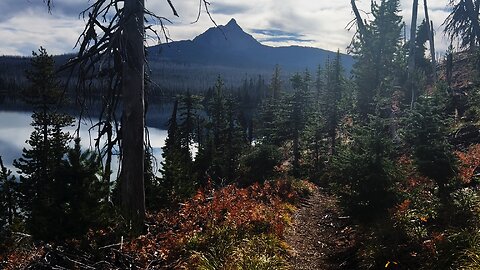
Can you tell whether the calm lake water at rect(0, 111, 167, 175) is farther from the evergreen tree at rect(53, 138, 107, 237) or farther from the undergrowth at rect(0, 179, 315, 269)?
the undergrowth at rect(0, 179, 315, 269)

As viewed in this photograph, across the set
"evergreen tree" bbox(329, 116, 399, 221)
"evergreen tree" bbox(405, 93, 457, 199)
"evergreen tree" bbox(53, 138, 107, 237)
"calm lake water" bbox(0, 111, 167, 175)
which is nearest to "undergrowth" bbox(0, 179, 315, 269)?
"evergreen tree" bbox(53, 138, 107, 237)

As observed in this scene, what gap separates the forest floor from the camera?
29.1 feet

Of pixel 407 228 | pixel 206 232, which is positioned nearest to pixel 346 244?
pixel 407 228

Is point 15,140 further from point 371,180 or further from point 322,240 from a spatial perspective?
point 371,180

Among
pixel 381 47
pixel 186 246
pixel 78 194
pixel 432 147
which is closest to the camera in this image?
pixel 186 246

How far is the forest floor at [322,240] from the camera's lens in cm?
888

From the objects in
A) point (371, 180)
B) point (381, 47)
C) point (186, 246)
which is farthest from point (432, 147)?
point (381, 47)

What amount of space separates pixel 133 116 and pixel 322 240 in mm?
6743

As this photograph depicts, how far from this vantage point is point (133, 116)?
23.3 ft

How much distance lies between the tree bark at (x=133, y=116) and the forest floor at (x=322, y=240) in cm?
351

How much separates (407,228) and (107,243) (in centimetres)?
569

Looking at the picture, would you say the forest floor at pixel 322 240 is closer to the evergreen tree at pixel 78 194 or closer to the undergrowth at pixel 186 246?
the undergrowth at pixel 186 246

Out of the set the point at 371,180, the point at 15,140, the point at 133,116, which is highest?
the point at 133,116

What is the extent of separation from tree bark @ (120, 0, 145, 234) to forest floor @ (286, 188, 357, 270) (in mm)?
3511
